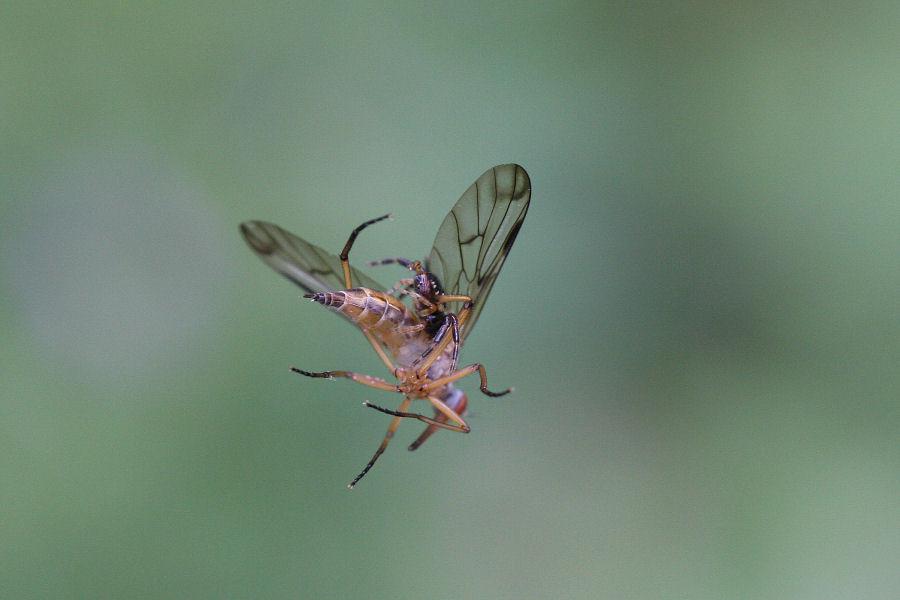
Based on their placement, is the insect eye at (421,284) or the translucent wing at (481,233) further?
the insect eye at (421,284)

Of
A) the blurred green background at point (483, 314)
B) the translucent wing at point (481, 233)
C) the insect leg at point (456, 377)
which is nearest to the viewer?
the translucent wing at point (481, 233)

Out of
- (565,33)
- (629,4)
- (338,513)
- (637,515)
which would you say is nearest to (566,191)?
(565,33)

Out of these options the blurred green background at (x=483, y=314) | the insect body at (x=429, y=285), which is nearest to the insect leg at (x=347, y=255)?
the insect body at (x=429, y=285)

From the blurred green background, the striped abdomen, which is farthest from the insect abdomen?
the blurred green background

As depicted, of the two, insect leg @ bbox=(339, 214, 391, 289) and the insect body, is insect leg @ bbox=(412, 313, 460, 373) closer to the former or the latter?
the insect body

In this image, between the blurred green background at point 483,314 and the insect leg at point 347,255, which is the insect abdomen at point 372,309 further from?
the blurred green background at point 483,314

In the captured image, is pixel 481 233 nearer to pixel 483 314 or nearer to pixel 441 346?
pixel 441 346

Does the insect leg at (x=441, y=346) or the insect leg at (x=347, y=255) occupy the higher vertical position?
the insect leg at (x=347, y=255)

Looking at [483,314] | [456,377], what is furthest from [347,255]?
[483,314]
